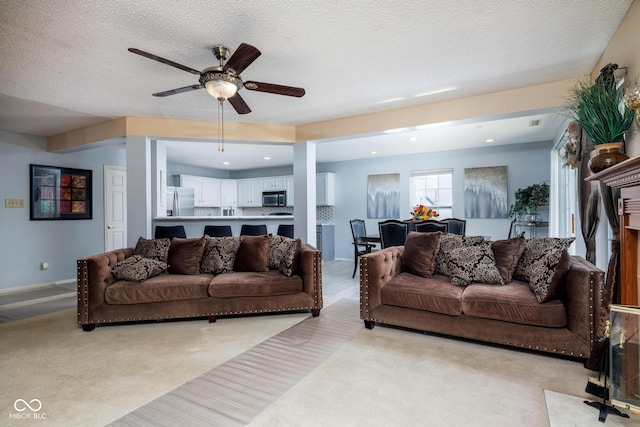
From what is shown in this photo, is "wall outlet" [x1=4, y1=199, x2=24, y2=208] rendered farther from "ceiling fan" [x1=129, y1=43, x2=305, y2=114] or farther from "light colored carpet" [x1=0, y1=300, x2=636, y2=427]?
"ceiling fan" [x1=129, y1=43, x2=305, y2=114]

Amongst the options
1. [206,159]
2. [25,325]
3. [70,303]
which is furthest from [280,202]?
[25,325]

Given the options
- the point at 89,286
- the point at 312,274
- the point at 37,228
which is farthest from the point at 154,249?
the point at 37,228

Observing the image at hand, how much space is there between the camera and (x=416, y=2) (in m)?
2.00

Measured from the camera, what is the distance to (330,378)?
215 cm

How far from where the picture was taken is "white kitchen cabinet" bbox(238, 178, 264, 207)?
8.75 m

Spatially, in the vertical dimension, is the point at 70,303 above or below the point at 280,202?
below

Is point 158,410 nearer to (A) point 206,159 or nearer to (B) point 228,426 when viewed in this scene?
(B) point 228,426

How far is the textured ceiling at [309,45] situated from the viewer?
2.07 metres

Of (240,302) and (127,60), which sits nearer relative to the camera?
(127,60)

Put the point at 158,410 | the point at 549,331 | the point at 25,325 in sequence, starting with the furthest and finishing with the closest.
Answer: the point at 25,325 < the point at 549,331 < the point at 158,410

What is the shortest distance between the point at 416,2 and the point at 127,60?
2.34 m

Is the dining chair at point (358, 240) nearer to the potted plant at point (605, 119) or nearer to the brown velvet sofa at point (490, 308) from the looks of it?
the brown velvet sofa at point (490, 308)

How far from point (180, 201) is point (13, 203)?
287 cm

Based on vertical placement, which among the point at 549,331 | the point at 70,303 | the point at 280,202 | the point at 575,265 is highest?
the point at 280,202
